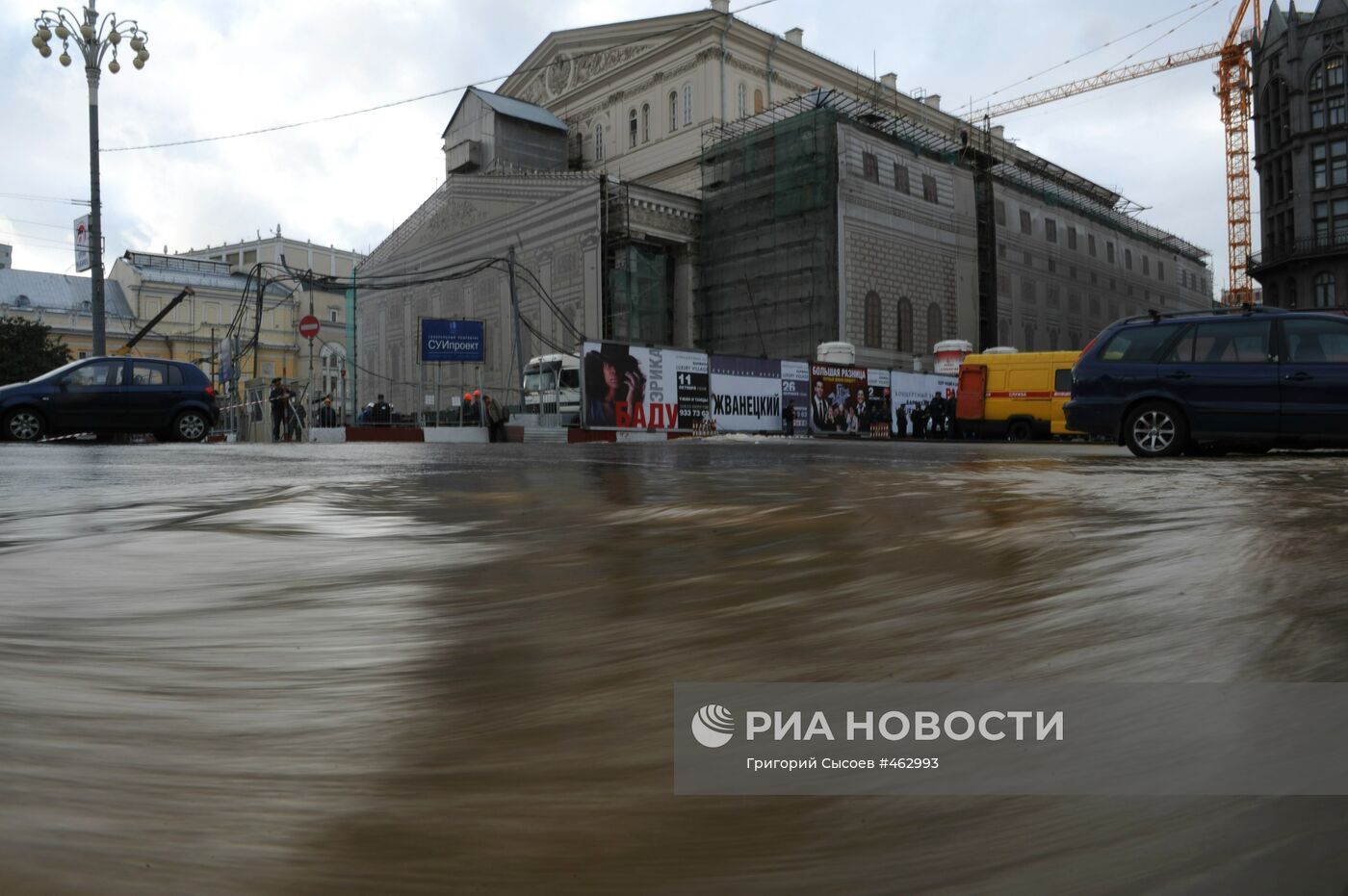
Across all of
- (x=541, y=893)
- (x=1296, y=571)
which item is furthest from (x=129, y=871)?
(x=1296, y=571)

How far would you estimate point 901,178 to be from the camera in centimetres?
3609

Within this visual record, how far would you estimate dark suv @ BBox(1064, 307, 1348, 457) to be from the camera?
306 inches

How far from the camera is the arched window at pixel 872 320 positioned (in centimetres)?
3438

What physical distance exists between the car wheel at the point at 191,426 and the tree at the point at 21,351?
86.1 ft

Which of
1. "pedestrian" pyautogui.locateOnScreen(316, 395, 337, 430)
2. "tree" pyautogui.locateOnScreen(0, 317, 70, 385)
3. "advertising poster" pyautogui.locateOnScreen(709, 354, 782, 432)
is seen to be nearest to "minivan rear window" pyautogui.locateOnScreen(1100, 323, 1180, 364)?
"advertising poster" pyautogui.locateOnScreen(709, 354, 782, 432)

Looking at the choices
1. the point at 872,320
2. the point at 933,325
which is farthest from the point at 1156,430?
the point at 933,325

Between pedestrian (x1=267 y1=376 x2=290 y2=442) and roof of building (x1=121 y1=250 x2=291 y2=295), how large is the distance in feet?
162

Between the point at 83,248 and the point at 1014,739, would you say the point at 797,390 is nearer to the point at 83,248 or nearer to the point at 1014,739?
the point at 83,248

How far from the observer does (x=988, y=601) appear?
135cm

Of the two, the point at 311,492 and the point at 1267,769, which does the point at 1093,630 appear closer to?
the point at 1267,769

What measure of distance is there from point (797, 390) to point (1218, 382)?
17.6 m

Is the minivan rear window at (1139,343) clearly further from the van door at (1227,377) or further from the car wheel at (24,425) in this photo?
the car wheel at (24,425)

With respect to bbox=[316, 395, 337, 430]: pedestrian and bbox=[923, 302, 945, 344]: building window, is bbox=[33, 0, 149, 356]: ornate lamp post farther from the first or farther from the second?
bbox=[923, 302, 945, 344]: building window

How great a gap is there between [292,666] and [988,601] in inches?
36.5
